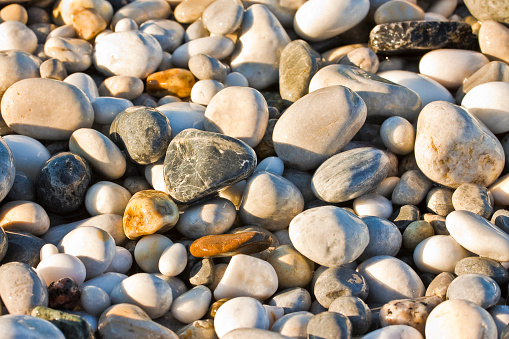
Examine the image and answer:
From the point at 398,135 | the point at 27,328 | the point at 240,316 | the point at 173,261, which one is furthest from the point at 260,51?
the point at 27,328

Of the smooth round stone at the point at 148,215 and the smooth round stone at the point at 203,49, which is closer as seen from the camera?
the smooth round stone at the point at 148,215

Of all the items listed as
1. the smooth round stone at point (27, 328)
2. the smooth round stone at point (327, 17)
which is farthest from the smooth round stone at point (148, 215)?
the smooth round stone at point (327, 17)

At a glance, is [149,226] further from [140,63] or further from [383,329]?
[140,63]

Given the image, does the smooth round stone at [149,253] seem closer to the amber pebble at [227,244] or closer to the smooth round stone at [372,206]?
the amber pebble at [227,244]

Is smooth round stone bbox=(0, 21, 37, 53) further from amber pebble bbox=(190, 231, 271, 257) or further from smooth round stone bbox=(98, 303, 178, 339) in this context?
smooth round stone bbox=(98, 303, 178, 339)

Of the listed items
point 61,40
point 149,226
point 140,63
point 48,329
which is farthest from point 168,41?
point 48,329

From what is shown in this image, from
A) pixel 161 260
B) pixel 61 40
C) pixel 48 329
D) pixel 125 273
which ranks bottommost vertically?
pixel 125 273
